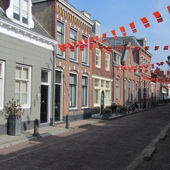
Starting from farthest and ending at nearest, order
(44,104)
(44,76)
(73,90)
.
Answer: (73,90), (44,76), (44,104)

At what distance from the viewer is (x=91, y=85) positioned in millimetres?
23797

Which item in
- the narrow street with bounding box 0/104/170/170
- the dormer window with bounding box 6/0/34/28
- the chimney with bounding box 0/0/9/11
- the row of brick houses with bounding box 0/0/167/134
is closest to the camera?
the narrow street with bounding box 0/104/170/170

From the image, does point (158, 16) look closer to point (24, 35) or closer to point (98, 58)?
point (24, 35)

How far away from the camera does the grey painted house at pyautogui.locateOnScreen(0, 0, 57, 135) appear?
1312 centimetres

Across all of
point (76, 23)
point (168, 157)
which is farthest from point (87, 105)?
point (168, 157)

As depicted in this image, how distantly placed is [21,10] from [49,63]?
3711mm

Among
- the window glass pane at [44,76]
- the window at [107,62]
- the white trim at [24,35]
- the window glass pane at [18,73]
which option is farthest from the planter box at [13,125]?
the window at [107,62]

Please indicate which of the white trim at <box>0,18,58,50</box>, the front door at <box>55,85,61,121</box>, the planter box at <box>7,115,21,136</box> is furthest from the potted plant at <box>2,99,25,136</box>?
the front door at <box>55,85,61,121</box>

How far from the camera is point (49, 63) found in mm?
17000

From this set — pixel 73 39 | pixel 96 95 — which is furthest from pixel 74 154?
pixel 96 95

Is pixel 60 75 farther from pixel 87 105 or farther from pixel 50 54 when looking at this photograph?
pixel 87 105

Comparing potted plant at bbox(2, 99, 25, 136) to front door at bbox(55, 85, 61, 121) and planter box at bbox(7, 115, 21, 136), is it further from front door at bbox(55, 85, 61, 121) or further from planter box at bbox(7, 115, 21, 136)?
front door at bbox(55, 85, 61, 121)

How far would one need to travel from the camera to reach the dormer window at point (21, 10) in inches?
559

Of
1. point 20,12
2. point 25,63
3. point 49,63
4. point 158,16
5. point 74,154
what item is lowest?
point 74,154
